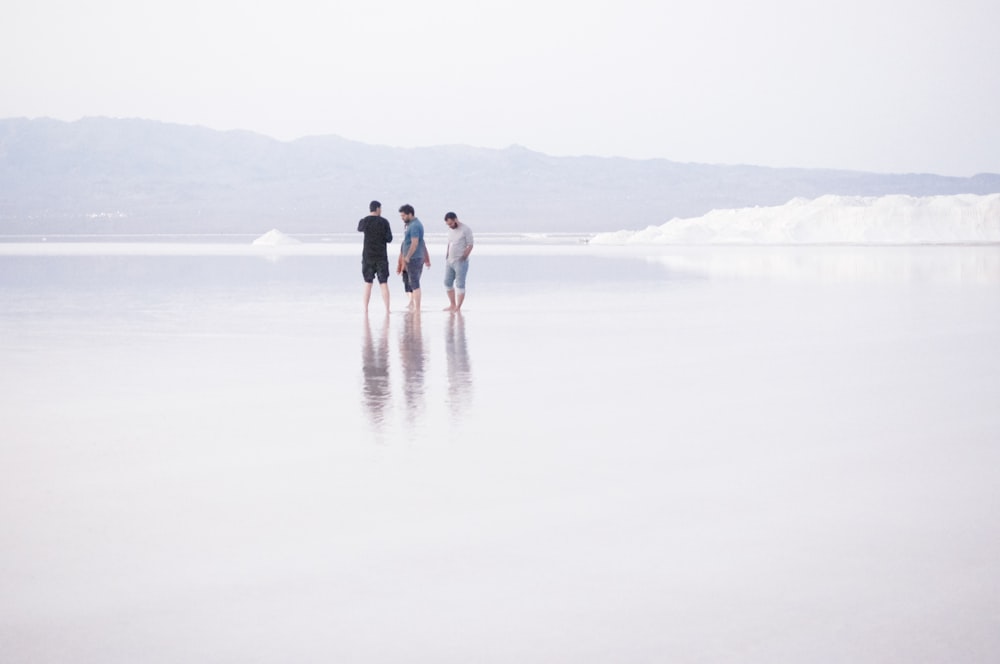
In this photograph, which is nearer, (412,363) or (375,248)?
(412,363)

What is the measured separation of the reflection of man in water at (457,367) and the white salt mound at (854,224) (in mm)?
40357

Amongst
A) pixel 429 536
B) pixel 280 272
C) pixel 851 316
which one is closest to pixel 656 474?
pixel 429 536

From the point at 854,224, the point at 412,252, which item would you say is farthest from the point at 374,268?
the point at 854,224

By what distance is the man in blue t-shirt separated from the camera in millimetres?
18797

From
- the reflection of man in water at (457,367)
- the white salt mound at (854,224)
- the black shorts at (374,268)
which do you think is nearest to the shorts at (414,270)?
the black shorts at (374,268)

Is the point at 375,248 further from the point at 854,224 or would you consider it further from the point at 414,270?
the point at 854,224

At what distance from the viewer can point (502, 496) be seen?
637 centimetres

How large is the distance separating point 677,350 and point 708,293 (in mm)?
9209

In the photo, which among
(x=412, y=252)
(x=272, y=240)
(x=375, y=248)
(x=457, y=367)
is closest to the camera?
(x=457, y=367)

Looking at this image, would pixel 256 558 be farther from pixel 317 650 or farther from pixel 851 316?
pixel 851 316

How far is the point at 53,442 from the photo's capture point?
8.00 metres

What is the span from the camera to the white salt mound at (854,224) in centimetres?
5256

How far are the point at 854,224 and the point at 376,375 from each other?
Result: 151ft

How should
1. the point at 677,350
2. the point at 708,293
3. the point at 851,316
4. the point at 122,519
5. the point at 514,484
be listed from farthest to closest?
1. the point at 708,293
2. the point at 851,316
3. the point at 677,350
4. the point at 514,484
5. the point at 122,519
